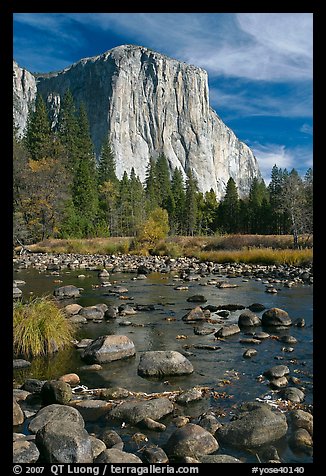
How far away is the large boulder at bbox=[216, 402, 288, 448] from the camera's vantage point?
471 centimetres

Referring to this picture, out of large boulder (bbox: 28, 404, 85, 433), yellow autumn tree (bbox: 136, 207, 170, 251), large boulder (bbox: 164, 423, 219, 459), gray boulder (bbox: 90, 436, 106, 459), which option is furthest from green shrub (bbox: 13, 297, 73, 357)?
yellow autumn tree (bbox: 136, 207, 170, 251)

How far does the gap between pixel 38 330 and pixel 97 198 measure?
48.4 meters

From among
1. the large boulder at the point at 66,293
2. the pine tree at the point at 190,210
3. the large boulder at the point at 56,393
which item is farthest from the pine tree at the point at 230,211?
the large boulder at the point at 56,393

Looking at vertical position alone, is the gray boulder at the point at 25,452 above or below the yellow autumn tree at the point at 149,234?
below

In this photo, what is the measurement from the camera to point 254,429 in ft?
15.8

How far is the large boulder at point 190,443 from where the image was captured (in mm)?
4389

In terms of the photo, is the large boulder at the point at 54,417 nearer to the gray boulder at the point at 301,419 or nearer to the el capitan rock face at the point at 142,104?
the gray boulder at the point at 301,419

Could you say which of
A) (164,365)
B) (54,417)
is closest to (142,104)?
(164,365)

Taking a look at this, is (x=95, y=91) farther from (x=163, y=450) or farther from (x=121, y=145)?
(x=163, y=450)

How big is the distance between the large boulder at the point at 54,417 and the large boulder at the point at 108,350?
2.43 m

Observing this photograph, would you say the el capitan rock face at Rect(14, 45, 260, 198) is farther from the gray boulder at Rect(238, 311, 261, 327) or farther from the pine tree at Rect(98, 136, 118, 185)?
the gray boulder at Rect(238, 311, 261, 327)
